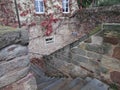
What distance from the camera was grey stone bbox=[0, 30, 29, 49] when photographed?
47.4 inches

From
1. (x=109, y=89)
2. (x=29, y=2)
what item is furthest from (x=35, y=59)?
(x=109, y=89)

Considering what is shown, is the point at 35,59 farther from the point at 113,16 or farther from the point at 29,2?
the point at 113,16

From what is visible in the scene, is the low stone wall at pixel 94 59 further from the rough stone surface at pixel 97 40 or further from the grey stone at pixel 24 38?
the grey stone at pixel 24 38

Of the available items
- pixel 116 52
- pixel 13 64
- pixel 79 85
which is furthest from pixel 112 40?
pixel 13 64

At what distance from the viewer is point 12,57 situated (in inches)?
51.4

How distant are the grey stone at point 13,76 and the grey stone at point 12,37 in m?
0.25

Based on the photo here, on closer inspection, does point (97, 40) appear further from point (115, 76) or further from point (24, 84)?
point (24, 84)

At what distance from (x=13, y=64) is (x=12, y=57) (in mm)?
63

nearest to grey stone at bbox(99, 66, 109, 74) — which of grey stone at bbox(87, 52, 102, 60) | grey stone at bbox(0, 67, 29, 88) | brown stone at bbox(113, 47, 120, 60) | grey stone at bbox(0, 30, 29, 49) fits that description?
grey stone at bbox(87, 52, 102, 60)

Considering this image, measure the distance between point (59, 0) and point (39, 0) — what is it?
4.08 feet

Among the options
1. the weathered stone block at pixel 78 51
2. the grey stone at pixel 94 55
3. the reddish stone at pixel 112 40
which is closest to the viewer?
the reddish stone at pixel 112 40

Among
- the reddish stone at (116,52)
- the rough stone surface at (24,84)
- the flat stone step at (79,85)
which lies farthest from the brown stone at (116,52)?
A: the rough stone surface at (24,84)

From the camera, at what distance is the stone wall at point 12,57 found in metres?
1.24

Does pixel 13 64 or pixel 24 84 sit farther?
pixel 24 84
